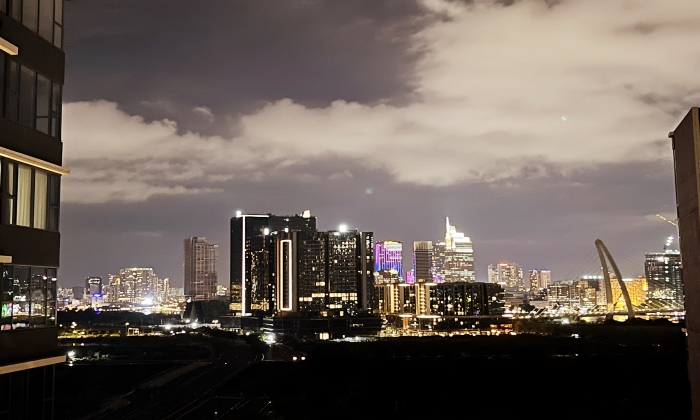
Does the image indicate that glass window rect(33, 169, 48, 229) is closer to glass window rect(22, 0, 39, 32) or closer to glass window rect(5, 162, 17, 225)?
glass window rect(5, 162, 17, 225)

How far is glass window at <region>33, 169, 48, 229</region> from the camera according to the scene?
1675 centimetres

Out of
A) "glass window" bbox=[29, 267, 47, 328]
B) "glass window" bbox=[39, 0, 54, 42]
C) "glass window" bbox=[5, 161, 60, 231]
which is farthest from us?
"glass window" bbox=[39, 0, 54, 42]

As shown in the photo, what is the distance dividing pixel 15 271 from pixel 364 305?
595ft

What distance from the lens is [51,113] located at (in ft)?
57.9

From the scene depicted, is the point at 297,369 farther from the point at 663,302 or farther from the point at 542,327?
the point at 663,302

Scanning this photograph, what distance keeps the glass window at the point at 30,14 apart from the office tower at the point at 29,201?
0.02m

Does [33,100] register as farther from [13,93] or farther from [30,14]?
[30,14]

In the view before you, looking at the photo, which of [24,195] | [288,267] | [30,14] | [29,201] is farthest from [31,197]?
[288,267]

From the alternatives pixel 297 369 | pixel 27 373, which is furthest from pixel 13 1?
pixel 297 369

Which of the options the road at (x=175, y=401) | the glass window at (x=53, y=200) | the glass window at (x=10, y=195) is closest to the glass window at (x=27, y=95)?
the glass window at (x=10, y=195)

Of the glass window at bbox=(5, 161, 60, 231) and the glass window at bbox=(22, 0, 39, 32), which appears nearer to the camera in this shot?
the glass window at bbox=(5, 161, 60, 231)

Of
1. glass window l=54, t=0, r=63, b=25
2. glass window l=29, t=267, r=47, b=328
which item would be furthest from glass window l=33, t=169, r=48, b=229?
glass window l=54, t=0, r=63, b=25

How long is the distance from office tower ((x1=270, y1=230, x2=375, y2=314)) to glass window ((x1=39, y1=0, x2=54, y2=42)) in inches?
6742

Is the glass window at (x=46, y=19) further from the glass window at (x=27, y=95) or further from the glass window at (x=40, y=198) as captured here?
the glass window at (x=40, y=198)
